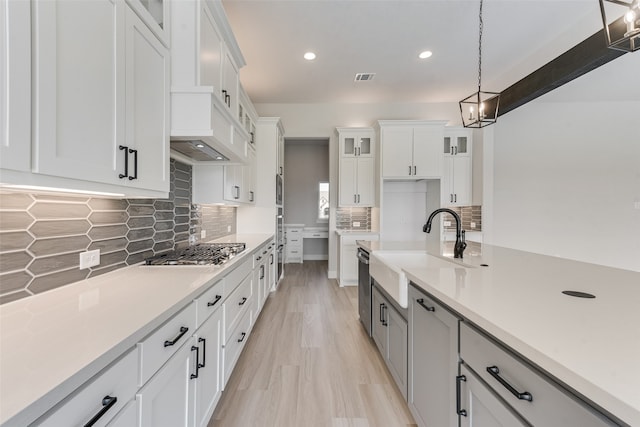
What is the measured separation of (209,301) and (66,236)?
0.70m

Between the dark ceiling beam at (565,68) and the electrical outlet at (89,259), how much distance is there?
3.71 m

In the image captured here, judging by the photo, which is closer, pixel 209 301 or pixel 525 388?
pixel 525 388

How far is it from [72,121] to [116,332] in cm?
72

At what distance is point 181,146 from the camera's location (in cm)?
180

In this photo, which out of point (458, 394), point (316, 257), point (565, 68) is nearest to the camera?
point (458, 394)

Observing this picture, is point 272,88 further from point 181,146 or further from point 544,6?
point 544,6

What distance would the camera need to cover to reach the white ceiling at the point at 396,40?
2621 millimetres

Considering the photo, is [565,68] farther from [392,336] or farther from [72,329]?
[72,329]

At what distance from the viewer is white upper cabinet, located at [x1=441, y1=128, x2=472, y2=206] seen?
461 centimetres

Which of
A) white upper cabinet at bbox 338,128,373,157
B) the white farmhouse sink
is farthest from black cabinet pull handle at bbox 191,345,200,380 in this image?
white upper cabinet at bbox 338,128,373,157

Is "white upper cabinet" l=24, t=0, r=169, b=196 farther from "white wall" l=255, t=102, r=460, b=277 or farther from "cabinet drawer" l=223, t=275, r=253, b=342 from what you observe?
"white wall" l=255, t=102, r=460, b=277

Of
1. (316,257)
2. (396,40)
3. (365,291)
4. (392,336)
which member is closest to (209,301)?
(392,336)

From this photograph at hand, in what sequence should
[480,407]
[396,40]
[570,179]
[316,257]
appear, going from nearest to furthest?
[480,407]
[396,40]
[570,179]
[316,257]

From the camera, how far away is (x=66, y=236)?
1.15 meters
